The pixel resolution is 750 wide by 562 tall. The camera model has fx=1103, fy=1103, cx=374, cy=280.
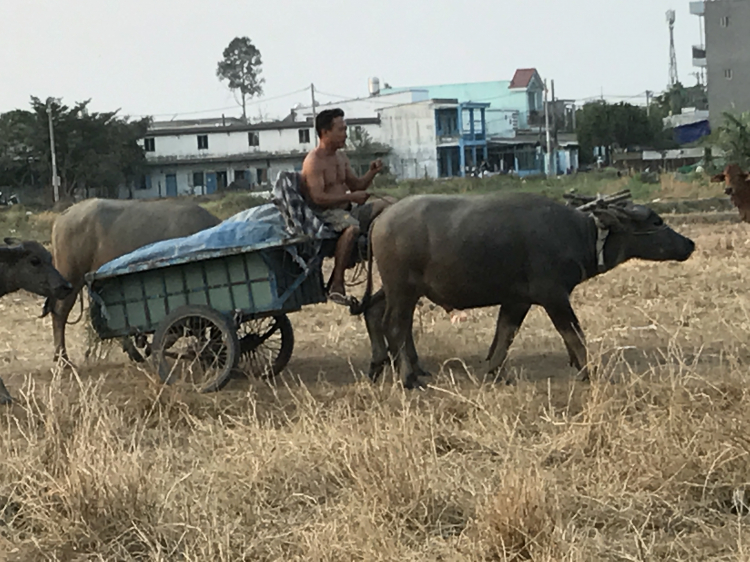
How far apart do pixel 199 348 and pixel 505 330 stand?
2.31 meters

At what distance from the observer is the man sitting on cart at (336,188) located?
828cm

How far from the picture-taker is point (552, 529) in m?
4.57

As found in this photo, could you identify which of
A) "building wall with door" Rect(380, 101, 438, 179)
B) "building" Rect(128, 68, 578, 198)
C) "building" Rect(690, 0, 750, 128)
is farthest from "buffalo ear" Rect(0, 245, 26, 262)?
"building wall with door" Rect(380, 101, 438, 179)

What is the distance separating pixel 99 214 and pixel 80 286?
2.29 ft

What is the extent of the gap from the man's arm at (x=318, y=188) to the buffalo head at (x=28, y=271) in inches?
80.8

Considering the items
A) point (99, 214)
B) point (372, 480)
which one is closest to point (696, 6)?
point (99, 214)

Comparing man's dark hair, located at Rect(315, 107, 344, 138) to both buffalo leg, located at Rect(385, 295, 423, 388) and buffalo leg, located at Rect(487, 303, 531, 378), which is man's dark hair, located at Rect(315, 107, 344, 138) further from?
buffalo leg, located at Rect(487, 303, 531, 378)

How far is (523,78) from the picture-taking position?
71312mm

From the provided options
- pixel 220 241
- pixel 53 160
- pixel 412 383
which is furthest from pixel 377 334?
pixel 53 160

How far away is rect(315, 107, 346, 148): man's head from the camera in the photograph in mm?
8453

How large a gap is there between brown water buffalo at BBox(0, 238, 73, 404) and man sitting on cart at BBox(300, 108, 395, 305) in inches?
80.6

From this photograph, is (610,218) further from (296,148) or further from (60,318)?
(296,148)

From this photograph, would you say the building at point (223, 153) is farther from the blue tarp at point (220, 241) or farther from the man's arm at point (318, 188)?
the blue tarp at point (220, 241)

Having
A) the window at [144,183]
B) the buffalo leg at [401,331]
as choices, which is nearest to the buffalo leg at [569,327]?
the buffalo leg at [401,331]
